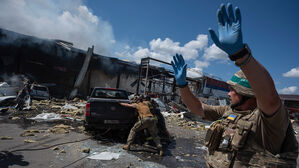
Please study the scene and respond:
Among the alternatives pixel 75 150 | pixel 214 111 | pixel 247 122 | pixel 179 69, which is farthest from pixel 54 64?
pixel 247 122

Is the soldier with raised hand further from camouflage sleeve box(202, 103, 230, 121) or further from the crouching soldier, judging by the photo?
the crouching soldier

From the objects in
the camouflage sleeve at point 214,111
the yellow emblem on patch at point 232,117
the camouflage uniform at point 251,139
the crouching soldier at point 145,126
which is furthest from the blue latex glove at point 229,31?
the crouching soldier at point 145,126

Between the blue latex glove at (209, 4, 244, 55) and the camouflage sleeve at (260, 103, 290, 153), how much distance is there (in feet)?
1.58

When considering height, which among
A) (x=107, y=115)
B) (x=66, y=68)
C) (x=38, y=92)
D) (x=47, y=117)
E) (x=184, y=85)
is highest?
(x=66, y=68)

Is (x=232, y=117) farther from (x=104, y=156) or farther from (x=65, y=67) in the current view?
(x=65, y=67)

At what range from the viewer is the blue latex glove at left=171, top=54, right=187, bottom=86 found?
6.28 feet

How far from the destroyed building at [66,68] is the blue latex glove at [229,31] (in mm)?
13778

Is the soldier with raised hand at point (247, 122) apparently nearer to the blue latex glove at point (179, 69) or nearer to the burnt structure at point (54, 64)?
the blue latex glove at point (179, 69)

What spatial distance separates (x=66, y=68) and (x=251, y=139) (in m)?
18.6

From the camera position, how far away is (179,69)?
79.0 inches

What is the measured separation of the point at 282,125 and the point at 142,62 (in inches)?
606

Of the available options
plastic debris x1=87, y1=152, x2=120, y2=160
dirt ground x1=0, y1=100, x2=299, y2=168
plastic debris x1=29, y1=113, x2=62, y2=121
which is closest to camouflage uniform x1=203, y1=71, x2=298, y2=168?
dirt ground x1=0, y1=100, x2=299, y2=168

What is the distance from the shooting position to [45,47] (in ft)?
52.1

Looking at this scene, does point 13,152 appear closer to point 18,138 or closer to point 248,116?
point 18,138
